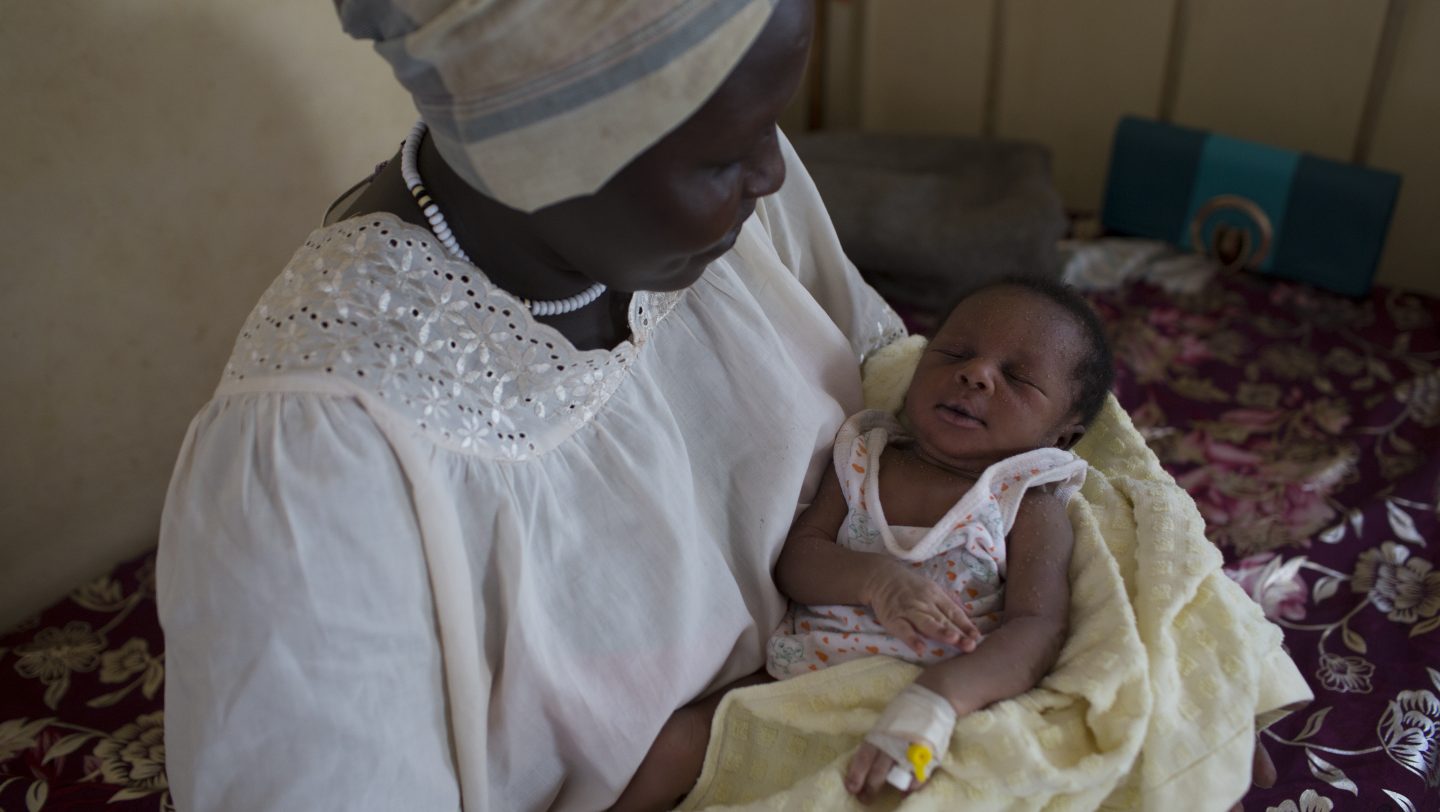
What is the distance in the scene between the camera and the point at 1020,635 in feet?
2.99

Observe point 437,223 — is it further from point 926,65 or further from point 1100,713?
point 926,65

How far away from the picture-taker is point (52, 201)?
3.96 ft

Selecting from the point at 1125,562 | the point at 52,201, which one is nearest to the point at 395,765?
the point at 1125,562

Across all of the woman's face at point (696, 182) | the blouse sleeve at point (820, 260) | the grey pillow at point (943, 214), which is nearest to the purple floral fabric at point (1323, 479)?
the grey pillow at point (943, 214)

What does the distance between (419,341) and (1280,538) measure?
1.10 metres

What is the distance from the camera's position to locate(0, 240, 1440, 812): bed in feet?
3.55

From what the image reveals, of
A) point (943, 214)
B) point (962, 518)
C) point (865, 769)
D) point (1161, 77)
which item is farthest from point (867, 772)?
point (1161, 77)

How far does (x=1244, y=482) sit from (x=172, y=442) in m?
1.40

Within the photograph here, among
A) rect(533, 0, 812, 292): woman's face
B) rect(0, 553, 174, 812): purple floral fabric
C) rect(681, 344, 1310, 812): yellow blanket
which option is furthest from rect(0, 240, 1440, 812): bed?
rect(533, 0, 812, 292): woman's face

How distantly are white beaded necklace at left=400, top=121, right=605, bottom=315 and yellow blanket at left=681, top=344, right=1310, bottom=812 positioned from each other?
343 mm

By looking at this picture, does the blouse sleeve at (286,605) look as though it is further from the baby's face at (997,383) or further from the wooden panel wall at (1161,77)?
the wooden panel wall at (1161,77)

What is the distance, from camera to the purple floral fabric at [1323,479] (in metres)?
1.09

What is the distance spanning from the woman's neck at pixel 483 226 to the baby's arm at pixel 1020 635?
1.36 ft

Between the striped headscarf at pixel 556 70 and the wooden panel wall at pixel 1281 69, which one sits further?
the wooden panel wall at pixel 1281 69
